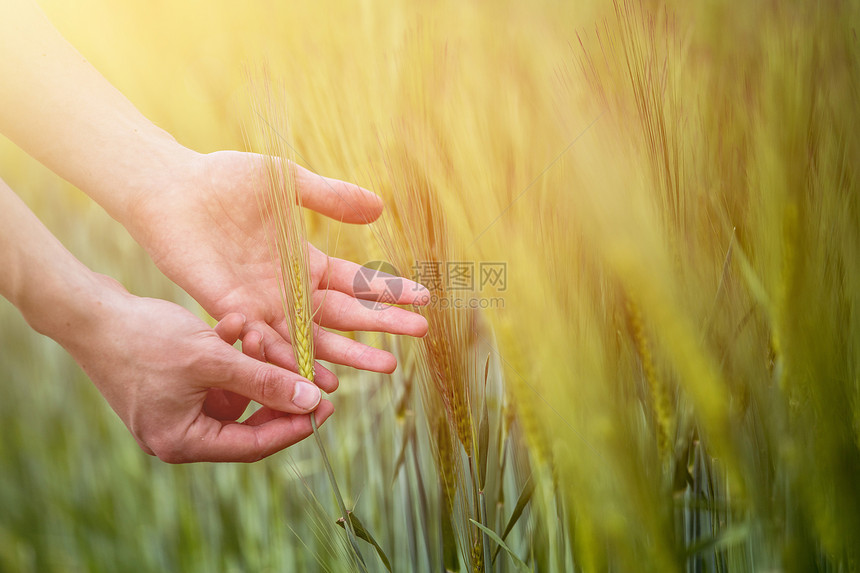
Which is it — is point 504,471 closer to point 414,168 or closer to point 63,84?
point 414,168

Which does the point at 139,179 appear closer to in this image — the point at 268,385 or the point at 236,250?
the point at 236,250

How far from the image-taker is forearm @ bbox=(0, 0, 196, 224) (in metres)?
0.52

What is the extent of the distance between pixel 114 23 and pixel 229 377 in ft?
1.37

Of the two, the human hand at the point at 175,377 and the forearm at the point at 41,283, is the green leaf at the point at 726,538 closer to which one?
the human hand at the point at 175,377

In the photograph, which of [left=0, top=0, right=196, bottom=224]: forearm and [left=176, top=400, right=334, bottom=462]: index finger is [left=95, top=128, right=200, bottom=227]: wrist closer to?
[left=0, top=0, right=196, bottom=224]: forearm

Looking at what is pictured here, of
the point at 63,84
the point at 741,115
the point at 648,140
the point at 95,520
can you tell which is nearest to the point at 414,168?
the point at 648,140

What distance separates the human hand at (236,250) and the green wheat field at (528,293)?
0.12ft

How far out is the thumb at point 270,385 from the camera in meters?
0.40

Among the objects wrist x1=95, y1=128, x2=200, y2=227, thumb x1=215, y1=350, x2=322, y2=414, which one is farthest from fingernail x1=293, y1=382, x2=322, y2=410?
wrist x1=95, y1=128, x2=200, y2=227

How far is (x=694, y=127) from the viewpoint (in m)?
0.45

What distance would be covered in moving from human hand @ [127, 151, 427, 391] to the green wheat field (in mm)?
35

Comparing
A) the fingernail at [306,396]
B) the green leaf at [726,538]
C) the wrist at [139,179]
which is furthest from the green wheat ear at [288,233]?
the green leaf at [726,538]

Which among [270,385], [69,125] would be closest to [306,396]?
[270,385]

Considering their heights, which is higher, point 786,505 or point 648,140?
point 648,140
